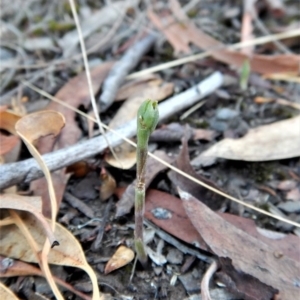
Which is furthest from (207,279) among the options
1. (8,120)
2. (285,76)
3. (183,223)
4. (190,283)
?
(285,76)

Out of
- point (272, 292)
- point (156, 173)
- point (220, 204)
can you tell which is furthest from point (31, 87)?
point (272, 292)

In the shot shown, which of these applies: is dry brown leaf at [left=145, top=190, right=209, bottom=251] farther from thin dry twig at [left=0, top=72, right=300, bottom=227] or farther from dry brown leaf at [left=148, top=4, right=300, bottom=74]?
dry brown leaf at [left=148, top=4, right=300, bottom=74]

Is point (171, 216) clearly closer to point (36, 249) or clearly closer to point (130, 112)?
point (36, 249)

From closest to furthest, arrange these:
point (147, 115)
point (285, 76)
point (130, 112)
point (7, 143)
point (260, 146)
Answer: point (147, 115), point (7, 143), point (260, 146), point (130, 112), point (285, 76)

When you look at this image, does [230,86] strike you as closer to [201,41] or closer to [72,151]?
[201,41]

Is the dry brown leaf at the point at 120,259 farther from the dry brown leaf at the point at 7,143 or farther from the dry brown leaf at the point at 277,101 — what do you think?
the dry brown leaf at the point at 277,101

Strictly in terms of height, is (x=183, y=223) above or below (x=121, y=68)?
below

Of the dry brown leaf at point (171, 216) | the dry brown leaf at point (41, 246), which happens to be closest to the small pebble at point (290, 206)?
the dry brown leaf at point (171, 216)
